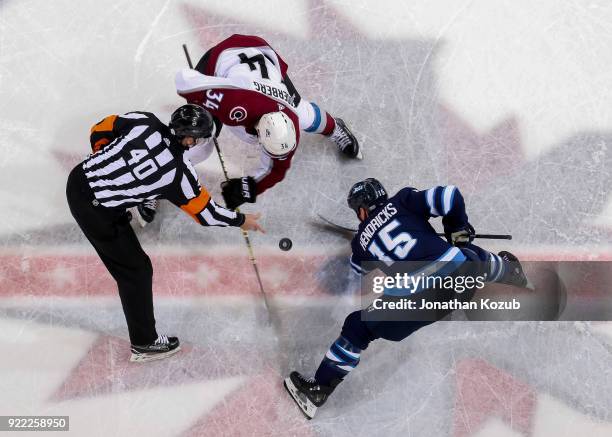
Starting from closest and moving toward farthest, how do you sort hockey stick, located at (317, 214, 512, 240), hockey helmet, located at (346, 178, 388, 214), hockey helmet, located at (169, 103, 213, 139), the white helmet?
hockey helmet, located at (169, 103, 213, 139) → the white helmet → hockey helmet, located at (346, 178, 388, 214) → hockey stick, located at (317, 214, 512, 240)

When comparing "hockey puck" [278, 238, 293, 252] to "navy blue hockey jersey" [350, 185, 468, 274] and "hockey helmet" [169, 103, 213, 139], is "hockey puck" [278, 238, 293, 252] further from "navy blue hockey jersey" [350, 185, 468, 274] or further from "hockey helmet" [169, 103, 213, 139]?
"hockey helmet" [169, 103, 213, 139]

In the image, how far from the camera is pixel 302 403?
3139mm

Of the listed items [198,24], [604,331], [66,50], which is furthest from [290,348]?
[66,50]

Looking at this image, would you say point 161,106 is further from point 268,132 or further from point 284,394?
point 284,394

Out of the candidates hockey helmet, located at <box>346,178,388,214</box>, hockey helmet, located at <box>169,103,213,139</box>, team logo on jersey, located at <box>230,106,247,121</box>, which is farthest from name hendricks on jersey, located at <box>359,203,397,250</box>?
hockey helmet, located at <box>169,103,213,139</box>

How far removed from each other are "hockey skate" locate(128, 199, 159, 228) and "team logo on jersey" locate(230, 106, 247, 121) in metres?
0.87

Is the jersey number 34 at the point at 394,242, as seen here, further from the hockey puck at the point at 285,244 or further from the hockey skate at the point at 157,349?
the hockey skate at the point at 157,349

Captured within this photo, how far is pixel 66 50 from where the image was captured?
355cm

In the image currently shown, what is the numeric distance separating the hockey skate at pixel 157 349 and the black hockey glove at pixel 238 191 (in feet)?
2.82

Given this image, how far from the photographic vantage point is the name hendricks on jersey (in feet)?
8.95

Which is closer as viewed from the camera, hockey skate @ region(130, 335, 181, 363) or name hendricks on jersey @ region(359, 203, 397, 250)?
name hendricks on jersey @ region(359, 203, 397, 250)

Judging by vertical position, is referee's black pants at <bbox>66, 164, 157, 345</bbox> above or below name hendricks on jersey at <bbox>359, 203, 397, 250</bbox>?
below

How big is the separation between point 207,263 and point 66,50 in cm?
166

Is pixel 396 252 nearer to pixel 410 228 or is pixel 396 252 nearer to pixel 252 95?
pixel 410 228
